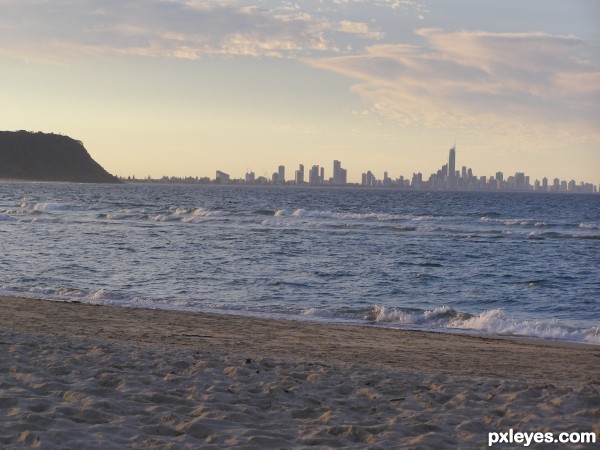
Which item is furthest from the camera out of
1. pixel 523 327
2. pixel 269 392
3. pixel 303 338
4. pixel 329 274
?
pixel 329 274

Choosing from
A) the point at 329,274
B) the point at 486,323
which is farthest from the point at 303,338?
the point at 329,274

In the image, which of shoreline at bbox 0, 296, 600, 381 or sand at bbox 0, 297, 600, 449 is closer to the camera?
sand at bbox 0, 297, 600, 449

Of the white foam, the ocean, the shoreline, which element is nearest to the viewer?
the shoreline

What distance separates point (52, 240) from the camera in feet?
112

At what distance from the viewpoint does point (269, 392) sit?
752cm

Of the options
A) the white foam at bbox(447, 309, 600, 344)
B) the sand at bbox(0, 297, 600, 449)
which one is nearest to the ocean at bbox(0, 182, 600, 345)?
the white foam at bbox(447, 309, 600, 344)

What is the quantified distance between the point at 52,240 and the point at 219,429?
29765mm

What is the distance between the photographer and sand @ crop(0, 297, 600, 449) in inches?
239

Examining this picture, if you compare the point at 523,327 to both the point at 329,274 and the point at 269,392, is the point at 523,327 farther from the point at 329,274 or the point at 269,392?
the point at 269,392

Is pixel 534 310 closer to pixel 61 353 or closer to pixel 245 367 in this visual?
pixel 245 367

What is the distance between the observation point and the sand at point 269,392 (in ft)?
20.0

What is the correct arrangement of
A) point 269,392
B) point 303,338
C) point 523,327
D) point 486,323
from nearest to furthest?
point 269,392 < point 303,338 < point 523,327 < point 486,323

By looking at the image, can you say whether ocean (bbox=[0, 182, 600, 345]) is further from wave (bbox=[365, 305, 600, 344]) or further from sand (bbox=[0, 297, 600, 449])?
sand (bbox=[0, 297, 600, 449])

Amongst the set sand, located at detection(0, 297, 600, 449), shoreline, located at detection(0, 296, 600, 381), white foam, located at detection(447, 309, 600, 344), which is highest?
sand, located at detection(0, 297, 600, 449)
